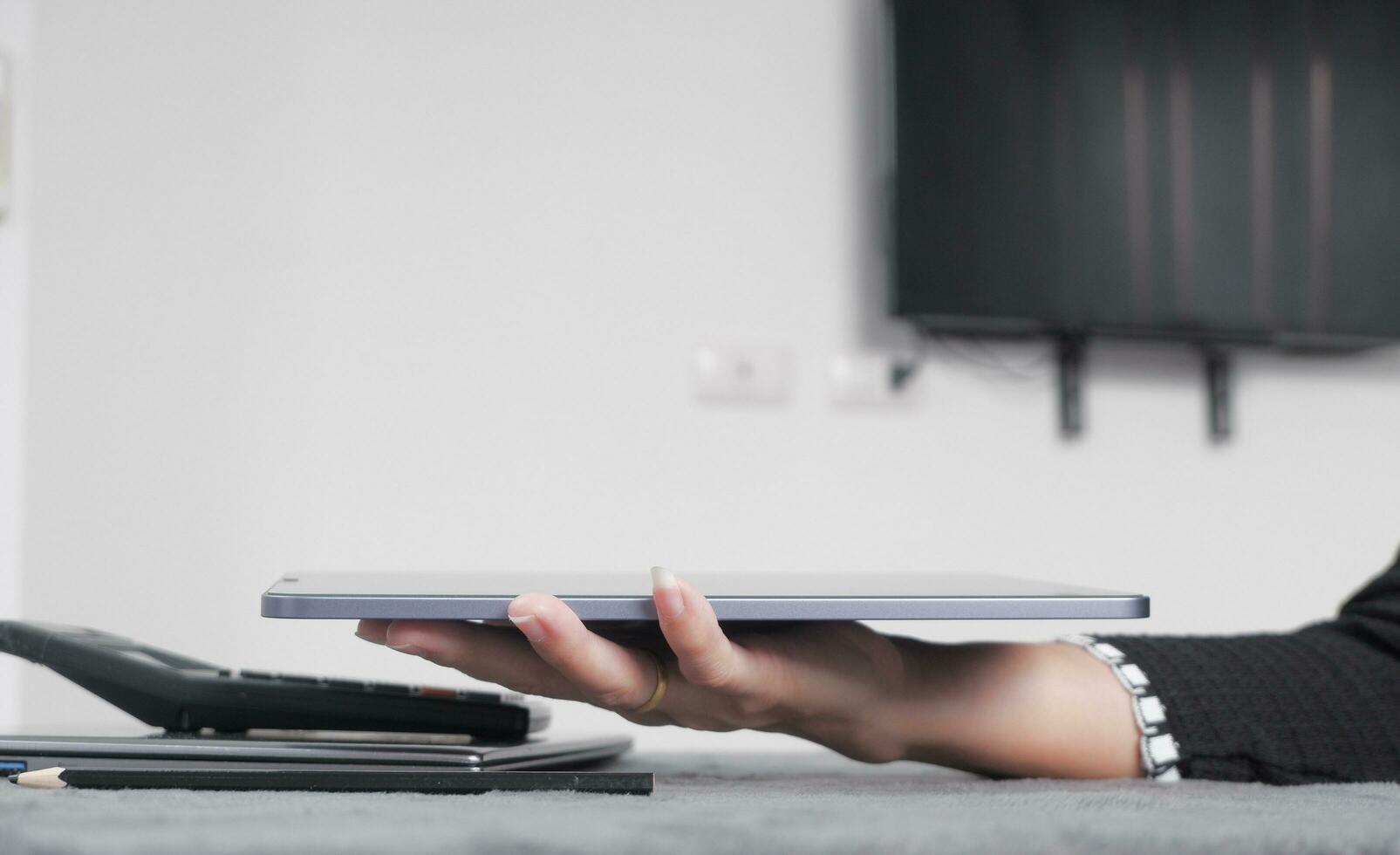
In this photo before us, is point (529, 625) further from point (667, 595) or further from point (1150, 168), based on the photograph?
point (1150, 168)

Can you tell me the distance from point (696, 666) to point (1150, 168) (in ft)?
4.80

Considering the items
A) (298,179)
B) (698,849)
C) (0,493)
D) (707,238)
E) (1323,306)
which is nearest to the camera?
(698,849)

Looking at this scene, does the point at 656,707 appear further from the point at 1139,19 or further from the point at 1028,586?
the point at 1139,19

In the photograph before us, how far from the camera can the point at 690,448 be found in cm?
155

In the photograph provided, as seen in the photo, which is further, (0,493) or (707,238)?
(707,238)

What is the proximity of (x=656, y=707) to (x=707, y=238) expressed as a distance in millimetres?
1155

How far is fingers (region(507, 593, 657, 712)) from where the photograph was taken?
0.40 meters

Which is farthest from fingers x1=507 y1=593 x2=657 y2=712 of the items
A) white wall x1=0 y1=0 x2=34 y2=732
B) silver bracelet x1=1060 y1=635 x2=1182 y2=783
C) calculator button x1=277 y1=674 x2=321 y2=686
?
white wall x1=0 y1=0 x2=34 y2=732

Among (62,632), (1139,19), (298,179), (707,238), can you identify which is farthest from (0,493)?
(1139,19)

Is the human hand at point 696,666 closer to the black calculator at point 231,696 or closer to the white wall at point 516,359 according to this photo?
the black calculator at point 231,696

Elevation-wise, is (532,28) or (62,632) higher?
(532,28)

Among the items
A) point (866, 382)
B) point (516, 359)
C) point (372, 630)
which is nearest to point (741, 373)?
point (866, 382)

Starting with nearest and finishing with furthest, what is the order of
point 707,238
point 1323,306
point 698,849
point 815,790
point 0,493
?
point 698,849
point 815,790
point 0,493
point 707,238
point 1323,306

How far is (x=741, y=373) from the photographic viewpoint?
1.57m
